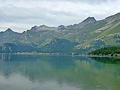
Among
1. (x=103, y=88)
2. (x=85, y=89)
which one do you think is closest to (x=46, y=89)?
(x=85, y=89)

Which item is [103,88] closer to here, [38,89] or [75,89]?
[75,89]

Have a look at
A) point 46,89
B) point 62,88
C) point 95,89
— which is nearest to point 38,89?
point 46,89

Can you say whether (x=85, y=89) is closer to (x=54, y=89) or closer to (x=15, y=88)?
(x=54, y=89)

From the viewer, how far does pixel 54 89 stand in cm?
6112

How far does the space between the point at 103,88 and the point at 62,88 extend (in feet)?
42.9

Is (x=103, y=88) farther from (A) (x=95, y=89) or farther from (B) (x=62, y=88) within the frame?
(B) (x=62, y=88)

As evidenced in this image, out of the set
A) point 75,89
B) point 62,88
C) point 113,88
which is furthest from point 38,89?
point 113,88

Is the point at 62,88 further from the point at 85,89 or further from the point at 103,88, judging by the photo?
the point at 103,88

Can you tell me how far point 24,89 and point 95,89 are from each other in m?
22.1

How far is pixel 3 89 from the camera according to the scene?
198ft

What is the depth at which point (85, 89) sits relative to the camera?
5994cm

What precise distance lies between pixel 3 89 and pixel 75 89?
74.1 feet

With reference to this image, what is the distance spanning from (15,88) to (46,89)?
1023cm

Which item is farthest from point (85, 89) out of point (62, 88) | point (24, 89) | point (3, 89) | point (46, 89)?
point (3, 89)
